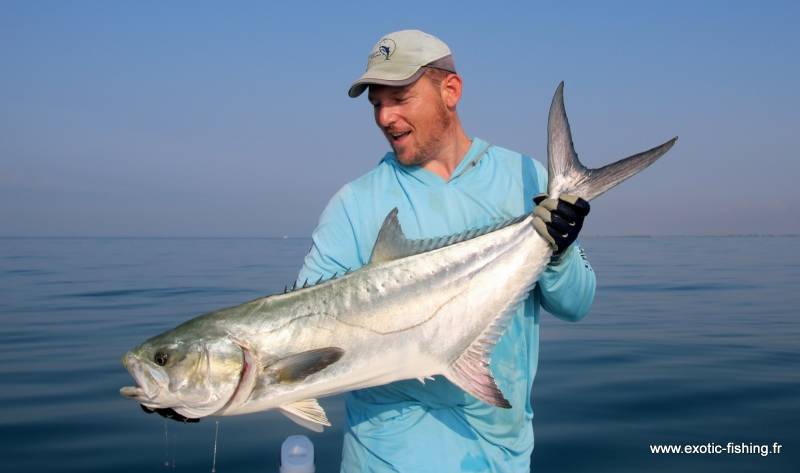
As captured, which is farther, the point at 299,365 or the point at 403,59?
the point at 403,59

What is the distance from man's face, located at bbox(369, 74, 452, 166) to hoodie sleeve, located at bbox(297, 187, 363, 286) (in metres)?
0.43

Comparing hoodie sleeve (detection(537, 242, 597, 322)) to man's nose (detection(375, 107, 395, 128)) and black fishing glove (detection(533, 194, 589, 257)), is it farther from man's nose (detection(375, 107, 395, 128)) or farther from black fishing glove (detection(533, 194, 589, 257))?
man's nose (detection(375, 107, 395, 128))

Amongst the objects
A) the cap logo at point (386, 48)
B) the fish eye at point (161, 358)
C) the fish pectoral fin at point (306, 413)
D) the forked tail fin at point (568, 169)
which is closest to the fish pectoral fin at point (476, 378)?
the fish pectoral fin at point (306, 413)

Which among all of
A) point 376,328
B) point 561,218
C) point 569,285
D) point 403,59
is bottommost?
point 376,328

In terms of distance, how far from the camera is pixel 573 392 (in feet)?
27.8

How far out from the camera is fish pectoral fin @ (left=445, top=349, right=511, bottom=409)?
3.28 metres

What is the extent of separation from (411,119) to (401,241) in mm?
777

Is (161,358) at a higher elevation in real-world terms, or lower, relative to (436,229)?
lower

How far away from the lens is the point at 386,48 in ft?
12.6

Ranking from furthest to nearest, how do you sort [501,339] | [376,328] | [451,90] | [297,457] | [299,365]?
[297,457] < [451,90] < [501,339] < [376,328] < [299,365]

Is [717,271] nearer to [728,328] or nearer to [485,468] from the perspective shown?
[728,328]

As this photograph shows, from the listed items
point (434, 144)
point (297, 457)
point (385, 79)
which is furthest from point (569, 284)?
point (297, 457)

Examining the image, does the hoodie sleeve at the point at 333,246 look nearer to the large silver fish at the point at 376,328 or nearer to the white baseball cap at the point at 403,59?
the large silver fish at the point at 376,328

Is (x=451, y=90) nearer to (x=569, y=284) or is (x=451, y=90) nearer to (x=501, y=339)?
(x=569, y=284)
